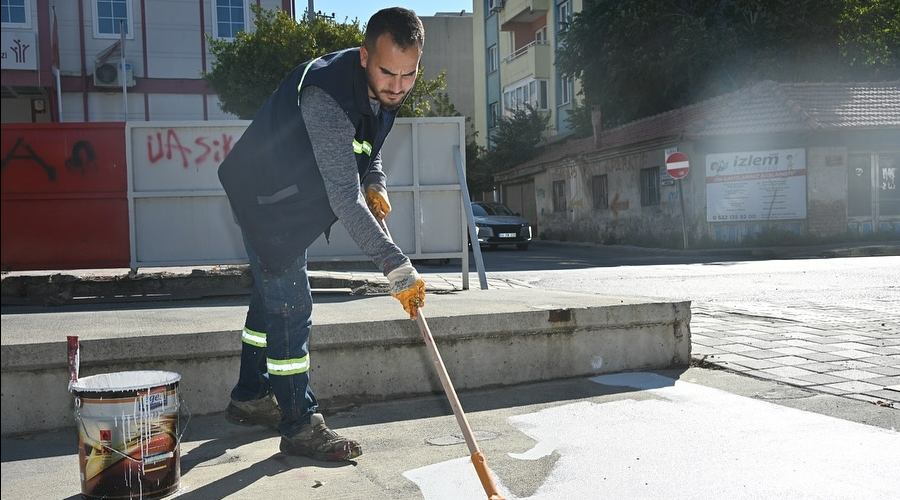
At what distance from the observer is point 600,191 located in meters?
28.2

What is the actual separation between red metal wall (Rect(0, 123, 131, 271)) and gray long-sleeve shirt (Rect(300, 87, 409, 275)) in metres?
5.70

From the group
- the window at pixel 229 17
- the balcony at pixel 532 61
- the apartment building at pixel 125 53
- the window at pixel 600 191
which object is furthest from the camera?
the balcony at pixel 532 61

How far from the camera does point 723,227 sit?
2217cm

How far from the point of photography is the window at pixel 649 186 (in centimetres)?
2459

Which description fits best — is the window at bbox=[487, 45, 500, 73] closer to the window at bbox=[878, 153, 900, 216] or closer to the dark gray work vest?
the window at bbox=[878, 153, 900, 216]

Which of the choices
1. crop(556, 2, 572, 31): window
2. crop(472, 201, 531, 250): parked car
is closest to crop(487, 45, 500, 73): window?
crop(556, 2, 572, 31): window

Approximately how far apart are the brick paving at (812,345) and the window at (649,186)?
1649 centimetres

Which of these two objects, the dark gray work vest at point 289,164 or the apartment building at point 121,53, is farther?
the apartment building at point 121,53

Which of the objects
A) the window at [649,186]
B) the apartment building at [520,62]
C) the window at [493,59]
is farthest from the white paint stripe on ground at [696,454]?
the window at [493,59]

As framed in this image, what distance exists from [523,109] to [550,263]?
2243 cm

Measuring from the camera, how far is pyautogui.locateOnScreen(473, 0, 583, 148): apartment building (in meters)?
36.9

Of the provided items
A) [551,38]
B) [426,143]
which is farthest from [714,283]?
[551,38]

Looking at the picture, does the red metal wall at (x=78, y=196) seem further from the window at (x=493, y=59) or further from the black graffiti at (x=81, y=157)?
the window at (x=493, y=59)

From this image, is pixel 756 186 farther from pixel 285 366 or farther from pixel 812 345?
pixel 285 366
